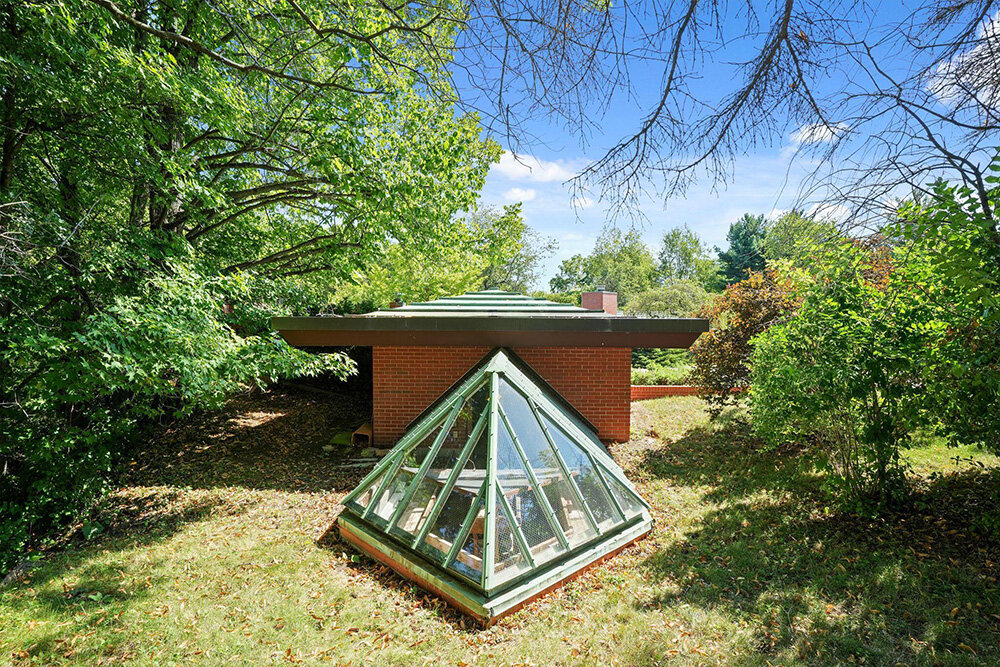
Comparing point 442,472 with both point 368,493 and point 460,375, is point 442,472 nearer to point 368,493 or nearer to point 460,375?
point 368,493

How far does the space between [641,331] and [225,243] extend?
8.64 metres

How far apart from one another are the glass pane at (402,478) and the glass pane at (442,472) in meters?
0.22

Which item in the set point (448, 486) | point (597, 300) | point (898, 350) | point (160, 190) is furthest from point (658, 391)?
point (160, 190)

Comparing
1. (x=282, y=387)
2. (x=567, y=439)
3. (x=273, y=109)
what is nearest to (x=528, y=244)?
(x=282, y=387)

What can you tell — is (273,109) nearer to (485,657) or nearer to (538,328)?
(538,328)

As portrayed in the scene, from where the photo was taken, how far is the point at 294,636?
335cm

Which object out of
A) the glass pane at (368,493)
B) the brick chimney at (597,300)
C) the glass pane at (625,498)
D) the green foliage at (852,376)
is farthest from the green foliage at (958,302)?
the brick chimney at (597,300)

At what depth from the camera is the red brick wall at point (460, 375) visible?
7.71 meters

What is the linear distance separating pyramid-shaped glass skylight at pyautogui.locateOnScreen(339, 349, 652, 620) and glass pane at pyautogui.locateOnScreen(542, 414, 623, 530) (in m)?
0.01

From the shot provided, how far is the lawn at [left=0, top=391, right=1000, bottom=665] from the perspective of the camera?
314 cm

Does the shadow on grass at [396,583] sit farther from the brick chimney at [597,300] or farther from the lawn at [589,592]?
the brick chimney at [597,300]

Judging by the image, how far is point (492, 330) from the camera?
20.9 ft

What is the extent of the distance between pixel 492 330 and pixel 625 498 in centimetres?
304

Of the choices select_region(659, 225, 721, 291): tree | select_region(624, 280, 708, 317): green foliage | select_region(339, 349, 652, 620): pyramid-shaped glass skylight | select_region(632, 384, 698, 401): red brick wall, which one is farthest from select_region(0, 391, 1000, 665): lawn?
select_region(659, 225, 721, 291): tree
